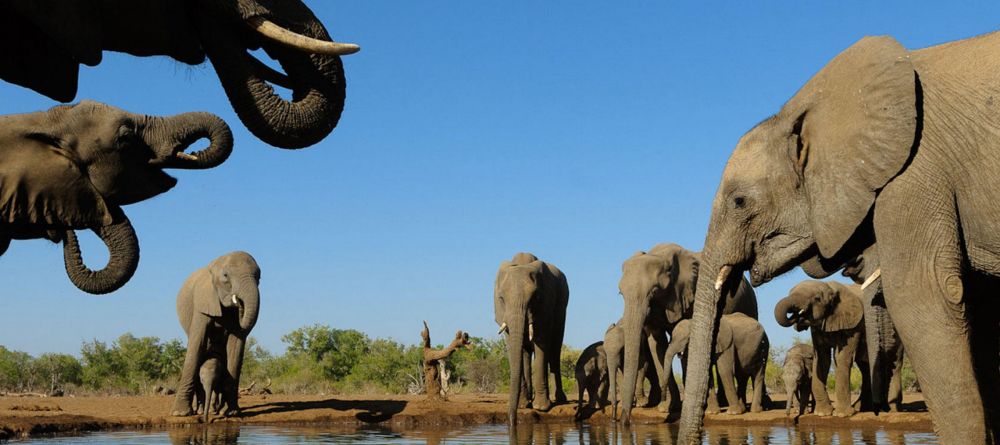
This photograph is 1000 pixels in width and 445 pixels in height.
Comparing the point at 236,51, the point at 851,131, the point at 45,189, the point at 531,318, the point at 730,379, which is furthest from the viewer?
the point at 531,318

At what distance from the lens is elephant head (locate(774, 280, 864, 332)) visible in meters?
15.3

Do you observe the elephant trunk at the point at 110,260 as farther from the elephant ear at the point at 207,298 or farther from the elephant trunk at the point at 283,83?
the elephant ear at the point at 207,298

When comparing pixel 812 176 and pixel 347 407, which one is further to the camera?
pixel 347 407

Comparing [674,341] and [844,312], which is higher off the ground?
[844,312]

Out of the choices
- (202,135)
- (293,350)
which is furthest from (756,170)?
(293,350)

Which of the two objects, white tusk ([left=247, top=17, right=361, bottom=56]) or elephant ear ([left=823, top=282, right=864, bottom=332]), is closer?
white tusk ([left=247, top=17, right=361, bottom=56])

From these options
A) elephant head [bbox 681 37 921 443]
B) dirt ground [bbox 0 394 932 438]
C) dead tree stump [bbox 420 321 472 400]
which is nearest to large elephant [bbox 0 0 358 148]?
elephant head [bbox 681 37 921 443]

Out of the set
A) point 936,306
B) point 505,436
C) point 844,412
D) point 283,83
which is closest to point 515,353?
point 505,436

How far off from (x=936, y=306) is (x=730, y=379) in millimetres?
11375

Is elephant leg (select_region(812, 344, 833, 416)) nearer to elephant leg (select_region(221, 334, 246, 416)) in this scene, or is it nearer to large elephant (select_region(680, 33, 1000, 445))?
elephant leg (select_region(221, 334, 246, 416))

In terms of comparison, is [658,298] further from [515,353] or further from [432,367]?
[432,367]

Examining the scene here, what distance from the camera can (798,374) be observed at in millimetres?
15672

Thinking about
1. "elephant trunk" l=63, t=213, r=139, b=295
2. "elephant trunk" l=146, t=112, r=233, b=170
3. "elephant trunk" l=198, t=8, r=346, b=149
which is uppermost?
"elephant trunk" l=146, t=112, r=233, b=170

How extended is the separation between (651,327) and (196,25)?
14.2 metres
